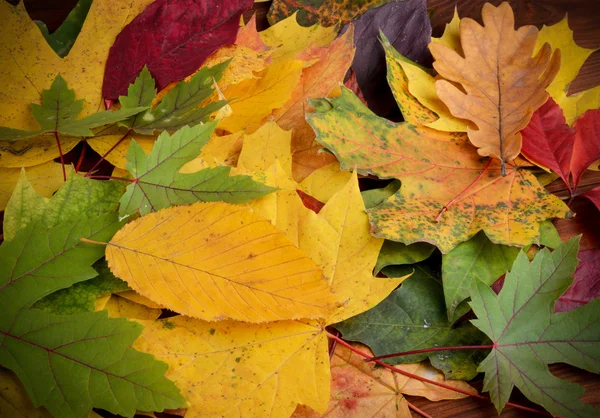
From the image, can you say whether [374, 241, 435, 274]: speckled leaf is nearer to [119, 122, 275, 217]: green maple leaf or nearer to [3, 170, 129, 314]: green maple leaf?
[119, 122, 275, 217]: green maple leaf

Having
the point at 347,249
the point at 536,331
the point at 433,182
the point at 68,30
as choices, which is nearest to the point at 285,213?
the point at 347,249

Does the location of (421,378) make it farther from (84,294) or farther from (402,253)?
(84,294)

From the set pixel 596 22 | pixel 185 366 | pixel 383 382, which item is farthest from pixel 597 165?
pixel 185 366

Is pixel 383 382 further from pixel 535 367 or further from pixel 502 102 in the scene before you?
pixel 502 102

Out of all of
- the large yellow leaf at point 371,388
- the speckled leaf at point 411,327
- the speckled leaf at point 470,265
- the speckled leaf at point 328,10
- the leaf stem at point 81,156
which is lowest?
the large yellow leaf at point 371,388

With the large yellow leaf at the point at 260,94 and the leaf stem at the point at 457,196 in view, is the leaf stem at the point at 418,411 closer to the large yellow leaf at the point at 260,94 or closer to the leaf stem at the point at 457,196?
the leaf stem at the point at 457,196

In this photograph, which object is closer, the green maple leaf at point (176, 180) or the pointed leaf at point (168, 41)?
the green maple leaf at point (176, 180)

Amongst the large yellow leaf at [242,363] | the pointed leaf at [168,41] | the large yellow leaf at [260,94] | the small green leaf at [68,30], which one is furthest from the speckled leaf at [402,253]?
the small green leaf at [68,30]
